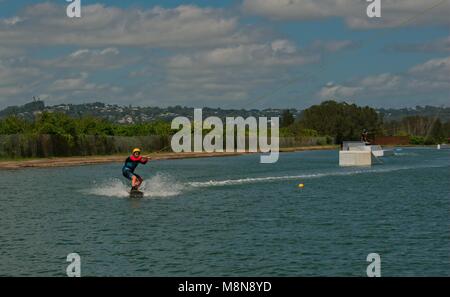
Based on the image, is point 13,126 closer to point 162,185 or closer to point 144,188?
point 162,185

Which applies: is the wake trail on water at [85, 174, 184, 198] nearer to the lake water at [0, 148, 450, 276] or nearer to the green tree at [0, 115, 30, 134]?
the lake water at [0, 148, 450, 276]

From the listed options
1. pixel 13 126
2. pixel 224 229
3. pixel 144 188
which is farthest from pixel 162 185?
pixel 13 126

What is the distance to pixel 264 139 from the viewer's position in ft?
495

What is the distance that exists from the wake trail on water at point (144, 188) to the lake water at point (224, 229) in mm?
123

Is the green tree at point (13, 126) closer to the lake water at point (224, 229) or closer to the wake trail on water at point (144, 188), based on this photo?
the wake trail on water at point (144, 188)

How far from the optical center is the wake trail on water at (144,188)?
43.9m

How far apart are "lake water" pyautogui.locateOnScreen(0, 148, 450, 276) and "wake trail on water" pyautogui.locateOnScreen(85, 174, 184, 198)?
12cm

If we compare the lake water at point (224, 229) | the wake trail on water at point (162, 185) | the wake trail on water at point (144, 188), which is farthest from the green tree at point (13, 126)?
the lake water at point (224, 229)

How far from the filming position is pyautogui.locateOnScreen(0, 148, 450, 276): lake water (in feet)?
70.4

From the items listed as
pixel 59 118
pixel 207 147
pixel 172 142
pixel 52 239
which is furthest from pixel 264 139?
pixel 52 239

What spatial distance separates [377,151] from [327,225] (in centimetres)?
7032

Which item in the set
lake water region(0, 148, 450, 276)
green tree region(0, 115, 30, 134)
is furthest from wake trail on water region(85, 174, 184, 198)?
green tree region(0, 115, 30, 134)

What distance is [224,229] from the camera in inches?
1130
